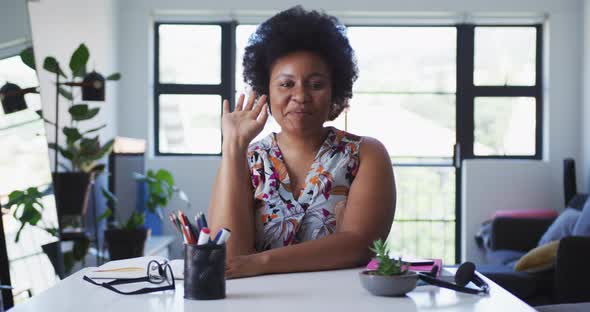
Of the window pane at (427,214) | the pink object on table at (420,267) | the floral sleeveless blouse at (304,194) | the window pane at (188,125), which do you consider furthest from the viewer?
the window pane at (188,125)

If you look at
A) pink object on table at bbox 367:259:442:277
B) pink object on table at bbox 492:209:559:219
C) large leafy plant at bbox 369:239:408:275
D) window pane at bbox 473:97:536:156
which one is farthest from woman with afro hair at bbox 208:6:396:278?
window pane at bbox 473:97:536:156

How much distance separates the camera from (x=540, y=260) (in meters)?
4.41

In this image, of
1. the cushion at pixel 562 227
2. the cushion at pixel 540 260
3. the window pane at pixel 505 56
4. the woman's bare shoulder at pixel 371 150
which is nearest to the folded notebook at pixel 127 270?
the woman's bare shoulder at pixel 371 150

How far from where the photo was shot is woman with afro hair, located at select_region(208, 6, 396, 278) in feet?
6.15

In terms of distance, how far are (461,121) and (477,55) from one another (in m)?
0.54

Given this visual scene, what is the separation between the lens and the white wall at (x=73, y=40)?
4.73 m

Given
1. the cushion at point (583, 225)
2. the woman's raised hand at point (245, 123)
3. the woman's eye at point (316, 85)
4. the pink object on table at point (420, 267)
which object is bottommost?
the cushion at point (583, 225)

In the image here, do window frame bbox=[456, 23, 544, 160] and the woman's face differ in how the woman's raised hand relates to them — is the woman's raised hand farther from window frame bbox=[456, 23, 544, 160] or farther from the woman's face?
window frame bbox=[456, 23, 544, 160]

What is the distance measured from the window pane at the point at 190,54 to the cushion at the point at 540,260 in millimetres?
3018

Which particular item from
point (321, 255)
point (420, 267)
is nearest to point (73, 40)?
point (321, 255)

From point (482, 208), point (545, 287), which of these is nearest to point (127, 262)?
point (545, 287)

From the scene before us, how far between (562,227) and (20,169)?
3.33 m

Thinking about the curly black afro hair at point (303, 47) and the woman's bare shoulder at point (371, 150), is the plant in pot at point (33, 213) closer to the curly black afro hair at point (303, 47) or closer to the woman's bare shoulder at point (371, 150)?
the curly black afro hair at point (303, 47)

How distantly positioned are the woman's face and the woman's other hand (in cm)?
43
